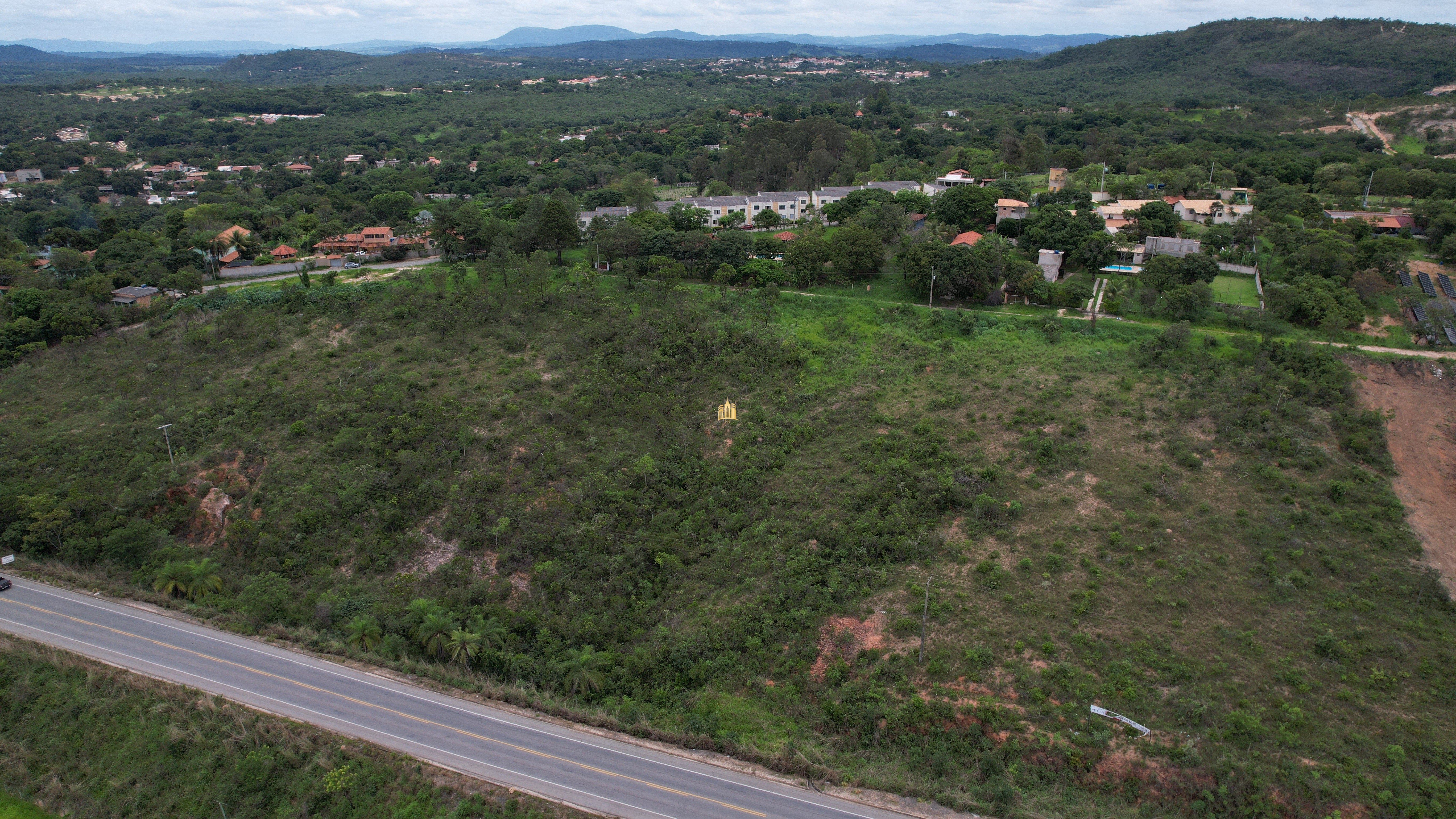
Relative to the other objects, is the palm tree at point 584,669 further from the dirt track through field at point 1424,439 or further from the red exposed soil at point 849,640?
the dirt track through field at point 1424,439

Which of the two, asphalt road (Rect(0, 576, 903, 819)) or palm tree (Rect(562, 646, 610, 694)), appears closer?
asphalt road (Rect(0, 576, 903, 819))

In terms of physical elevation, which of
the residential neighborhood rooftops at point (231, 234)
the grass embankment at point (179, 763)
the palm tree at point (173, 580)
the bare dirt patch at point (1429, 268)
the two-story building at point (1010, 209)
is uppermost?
the two-story building at point (1010, 209)

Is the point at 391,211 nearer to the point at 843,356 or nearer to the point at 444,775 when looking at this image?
the point at 843,356

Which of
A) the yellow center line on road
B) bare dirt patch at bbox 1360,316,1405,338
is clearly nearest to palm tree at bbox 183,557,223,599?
the yellow center line on road

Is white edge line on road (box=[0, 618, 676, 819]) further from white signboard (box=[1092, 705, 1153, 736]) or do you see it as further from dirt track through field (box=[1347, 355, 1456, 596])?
dirt track through field (box=[1347, 355, 1456, 596])

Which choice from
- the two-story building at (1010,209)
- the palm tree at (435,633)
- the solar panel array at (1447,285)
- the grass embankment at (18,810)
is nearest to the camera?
the grass embankment at (18,810)

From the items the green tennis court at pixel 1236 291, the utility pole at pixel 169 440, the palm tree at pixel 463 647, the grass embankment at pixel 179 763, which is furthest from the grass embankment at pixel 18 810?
the green tennis court at pixel 1236 291

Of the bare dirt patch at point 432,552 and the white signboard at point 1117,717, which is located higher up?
the white signboard at point 1117,717
